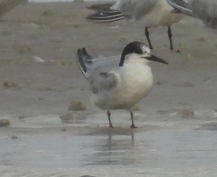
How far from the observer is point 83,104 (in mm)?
9258

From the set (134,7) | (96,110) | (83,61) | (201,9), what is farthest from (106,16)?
(96,110)

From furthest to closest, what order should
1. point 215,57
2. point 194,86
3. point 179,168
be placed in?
1. point 215,57
2. point 194,86
3. point 179,168

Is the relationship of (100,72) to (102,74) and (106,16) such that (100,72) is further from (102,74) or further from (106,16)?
(106,16)

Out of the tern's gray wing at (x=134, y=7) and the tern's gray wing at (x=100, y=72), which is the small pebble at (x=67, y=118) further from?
the tern's gray wing at (x=134, y=7)

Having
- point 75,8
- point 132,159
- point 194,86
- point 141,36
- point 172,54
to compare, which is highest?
point 132,159

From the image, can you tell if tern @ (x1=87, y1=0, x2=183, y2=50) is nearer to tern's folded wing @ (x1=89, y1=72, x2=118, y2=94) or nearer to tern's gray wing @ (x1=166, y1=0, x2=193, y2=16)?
tern's gray wing @ (x1=166, y1=0, x2=193, y2=16)

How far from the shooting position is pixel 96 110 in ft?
30.4

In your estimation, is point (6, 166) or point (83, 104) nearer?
point (6, 166)

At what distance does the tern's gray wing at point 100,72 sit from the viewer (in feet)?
28.8

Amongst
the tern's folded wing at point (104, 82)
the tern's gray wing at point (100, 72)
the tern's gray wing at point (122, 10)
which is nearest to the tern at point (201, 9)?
the tern's gray wing at point (122, 10)

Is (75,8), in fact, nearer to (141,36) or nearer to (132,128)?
(141,36)

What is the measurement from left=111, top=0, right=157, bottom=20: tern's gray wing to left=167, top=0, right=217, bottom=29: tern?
1589 mm

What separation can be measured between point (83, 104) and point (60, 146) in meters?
1.89

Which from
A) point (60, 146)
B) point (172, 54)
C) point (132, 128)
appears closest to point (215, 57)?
point (172, 54)
